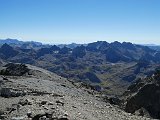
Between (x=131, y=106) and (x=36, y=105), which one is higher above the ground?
(x=36, y=105)

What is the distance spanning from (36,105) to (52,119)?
4.83 metres

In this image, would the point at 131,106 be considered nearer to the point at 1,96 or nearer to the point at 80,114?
the point at 1,96

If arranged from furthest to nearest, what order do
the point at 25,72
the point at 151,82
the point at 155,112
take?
the point at 151,82, the point at 155,112, the point at 25,72

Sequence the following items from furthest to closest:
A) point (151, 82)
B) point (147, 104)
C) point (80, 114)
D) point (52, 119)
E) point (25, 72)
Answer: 1. point (151, 82)
2. point (147, 104)
3. point (25, 72)
4. point (80, 114)
5. point (52, 119)

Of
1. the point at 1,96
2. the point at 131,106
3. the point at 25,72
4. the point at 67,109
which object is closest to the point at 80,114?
the point at 67,109

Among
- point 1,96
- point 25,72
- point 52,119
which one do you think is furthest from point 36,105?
point 25,72

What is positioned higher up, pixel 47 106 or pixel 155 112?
pixel 47 106

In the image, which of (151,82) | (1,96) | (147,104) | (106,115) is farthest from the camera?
(151,82)

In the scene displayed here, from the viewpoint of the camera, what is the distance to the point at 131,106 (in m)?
65.3

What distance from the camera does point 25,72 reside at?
193 ft

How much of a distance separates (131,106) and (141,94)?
9218 millimetres

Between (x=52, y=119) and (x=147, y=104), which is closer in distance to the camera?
(x=52, y=119)

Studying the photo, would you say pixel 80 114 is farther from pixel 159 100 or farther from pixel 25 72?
pixel 159 100

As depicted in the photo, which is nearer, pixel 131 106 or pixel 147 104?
pixel 131 106
